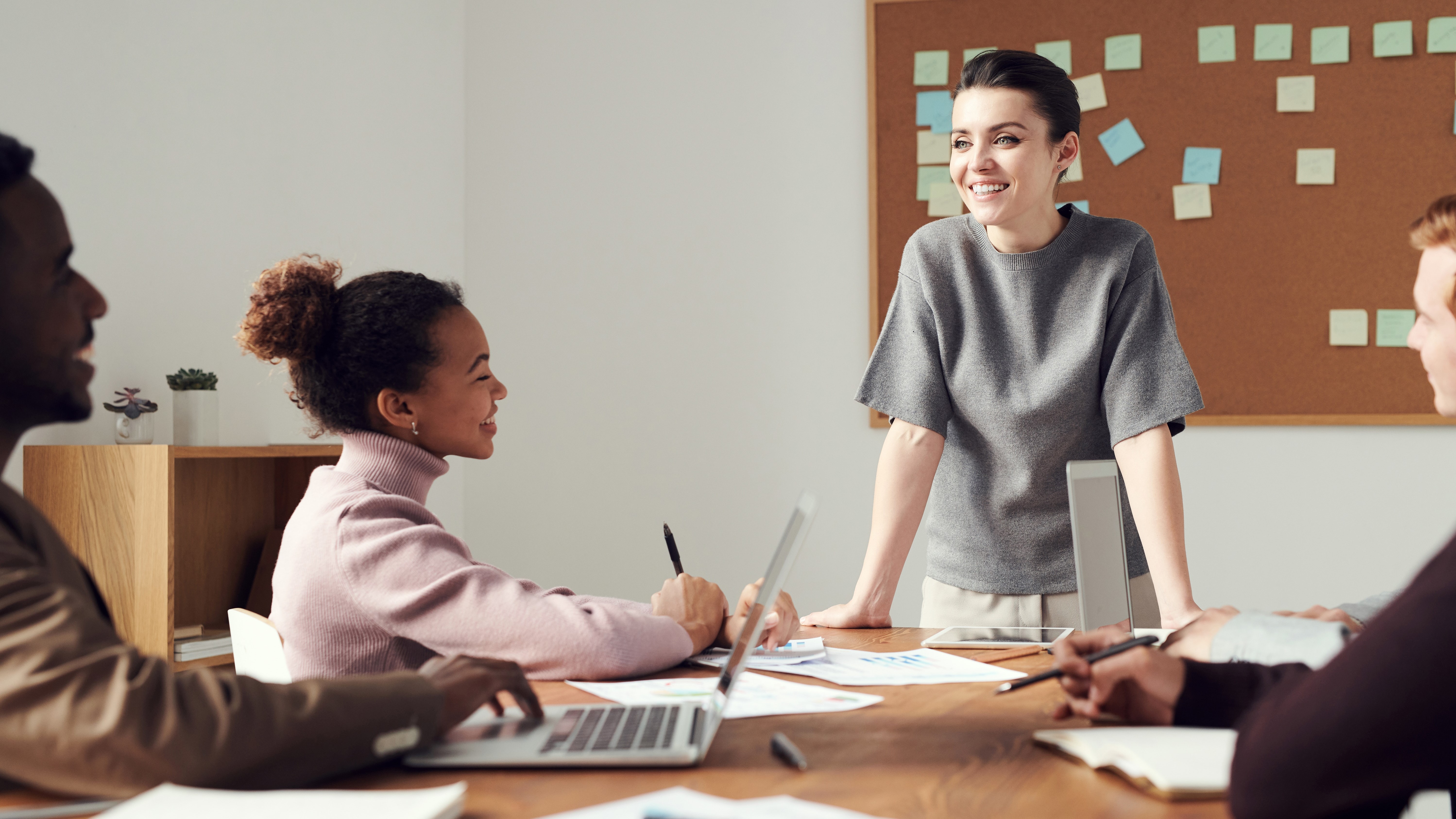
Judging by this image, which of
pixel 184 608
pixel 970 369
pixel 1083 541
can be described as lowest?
pixel 184 608

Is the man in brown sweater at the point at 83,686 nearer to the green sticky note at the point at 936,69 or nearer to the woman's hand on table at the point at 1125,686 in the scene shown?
the woman's hand on table at the point at 1125,686

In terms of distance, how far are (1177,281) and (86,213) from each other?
2683 mm

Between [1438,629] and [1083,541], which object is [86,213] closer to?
[1083,541]

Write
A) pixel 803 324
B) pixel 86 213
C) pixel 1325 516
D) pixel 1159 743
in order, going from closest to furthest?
pixel 1159 743, pixel 86 213, pixel 1325 516, pixel 803 324

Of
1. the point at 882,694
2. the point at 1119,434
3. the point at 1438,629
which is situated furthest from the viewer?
the point at 1119,434

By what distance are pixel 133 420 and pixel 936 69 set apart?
226 cm

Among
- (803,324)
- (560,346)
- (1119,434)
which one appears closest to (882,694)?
(1119,434)

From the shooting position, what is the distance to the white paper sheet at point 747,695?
3.33 feet

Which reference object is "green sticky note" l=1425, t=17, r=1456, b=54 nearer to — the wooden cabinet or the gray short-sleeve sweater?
the gray short-sleeve sweater

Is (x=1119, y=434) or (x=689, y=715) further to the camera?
(x=1119, y=434)

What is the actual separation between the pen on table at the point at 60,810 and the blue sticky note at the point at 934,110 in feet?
9.11

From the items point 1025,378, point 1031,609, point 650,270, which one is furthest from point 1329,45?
point 1031,609

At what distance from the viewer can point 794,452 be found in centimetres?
319

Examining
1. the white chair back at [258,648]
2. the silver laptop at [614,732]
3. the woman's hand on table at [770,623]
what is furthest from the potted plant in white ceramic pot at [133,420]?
the silver laptop at [614,732]
